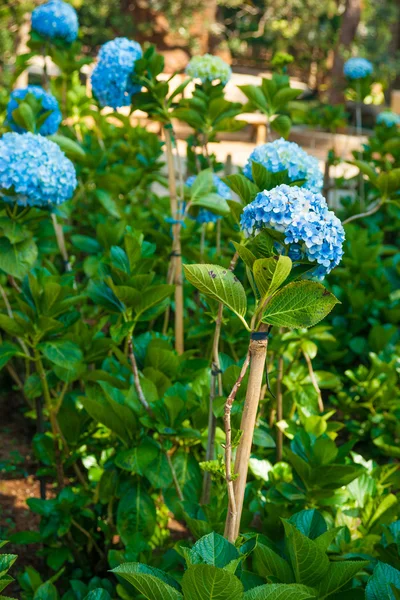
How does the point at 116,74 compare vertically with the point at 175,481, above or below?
above

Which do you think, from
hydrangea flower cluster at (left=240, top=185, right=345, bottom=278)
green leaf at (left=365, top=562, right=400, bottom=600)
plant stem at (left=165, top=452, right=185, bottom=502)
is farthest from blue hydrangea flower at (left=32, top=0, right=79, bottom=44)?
green leaf at (left=365, top=562, right=400, bottom=600)

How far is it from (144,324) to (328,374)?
734 millimetres

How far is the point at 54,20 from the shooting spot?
304 cm

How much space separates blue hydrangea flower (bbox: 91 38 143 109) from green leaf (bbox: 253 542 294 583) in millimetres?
1503

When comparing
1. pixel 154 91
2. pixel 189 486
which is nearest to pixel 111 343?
pixel 189 486

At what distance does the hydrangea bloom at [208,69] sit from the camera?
245 cm

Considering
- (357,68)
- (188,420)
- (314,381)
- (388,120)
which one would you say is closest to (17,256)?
(188,420)

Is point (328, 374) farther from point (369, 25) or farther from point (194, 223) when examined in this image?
point (369, 25)

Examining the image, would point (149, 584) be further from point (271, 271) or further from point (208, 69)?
point (208, 69)

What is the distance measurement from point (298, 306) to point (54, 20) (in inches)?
90.2

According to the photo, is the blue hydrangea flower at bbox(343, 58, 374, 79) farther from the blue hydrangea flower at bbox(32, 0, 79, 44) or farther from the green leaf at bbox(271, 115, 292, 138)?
the green leaf at bbox(271, 115, 292, 138)

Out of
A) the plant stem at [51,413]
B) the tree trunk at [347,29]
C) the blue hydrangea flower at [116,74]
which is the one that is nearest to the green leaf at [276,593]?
the plant stem at [51,413]

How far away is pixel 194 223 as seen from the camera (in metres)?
2.77

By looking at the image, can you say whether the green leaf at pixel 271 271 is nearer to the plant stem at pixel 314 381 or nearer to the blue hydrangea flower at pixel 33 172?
the blue hydrangea flower at pixel 33 172
